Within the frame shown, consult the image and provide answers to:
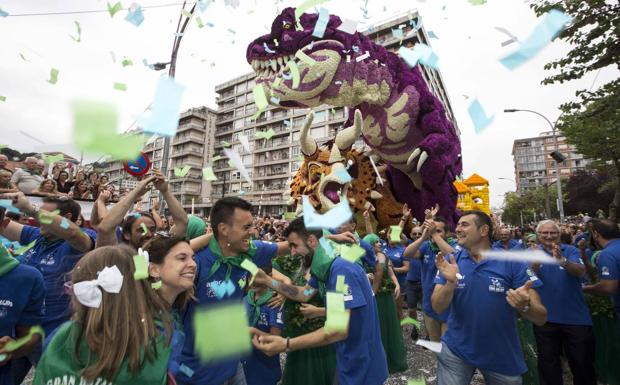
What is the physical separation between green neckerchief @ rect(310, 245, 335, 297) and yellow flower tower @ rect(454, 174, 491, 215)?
812cm

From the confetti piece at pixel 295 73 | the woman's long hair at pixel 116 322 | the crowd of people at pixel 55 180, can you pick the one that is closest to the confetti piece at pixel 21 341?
the woman's long hair at pixel 116 322

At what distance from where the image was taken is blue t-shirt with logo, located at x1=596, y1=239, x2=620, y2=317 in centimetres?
303

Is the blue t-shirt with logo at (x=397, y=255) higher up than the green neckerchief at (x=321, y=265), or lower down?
lower down

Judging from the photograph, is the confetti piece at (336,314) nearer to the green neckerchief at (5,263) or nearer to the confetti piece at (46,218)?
the green neckerchief at (5,263)

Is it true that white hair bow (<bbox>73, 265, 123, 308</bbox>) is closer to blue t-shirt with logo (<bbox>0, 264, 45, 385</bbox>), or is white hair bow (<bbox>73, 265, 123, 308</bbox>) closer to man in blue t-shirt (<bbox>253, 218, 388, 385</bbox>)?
man in blue t-shirt (<bbox>253, 218, 388, 385</bbox>)

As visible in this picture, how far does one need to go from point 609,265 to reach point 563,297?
0.49 meters

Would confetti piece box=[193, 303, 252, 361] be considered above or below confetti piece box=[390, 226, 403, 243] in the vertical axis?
below

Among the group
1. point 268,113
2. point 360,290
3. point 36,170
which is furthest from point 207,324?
point 268,113

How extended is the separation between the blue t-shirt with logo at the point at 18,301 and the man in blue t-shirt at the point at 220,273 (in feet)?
2.52

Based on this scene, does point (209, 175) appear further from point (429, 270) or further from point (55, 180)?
point (55, 180)

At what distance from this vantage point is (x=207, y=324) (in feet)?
6.43

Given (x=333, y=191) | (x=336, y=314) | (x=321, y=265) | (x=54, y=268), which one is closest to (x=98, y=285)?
(x=336, y=314)

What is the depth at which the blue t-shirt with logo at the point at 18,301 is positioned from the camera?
178 cm

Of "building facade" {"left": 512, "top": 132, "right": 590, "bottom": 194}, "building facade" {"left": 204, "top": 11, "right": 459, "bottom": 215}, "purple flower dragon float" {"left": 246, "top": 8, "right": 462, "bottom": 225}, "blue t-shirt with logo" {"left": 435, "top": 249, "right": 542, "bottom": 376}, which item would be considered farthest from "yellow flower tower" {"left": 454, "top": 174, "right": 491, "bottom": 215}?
"building facade" {"left": 512, "top": 132, "right": 590, "bottom": 194}
